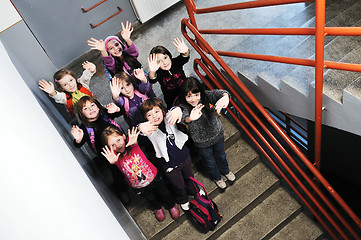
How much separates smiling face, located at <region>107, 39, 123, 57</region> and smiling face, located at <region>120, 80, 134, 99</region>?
16.2 inches

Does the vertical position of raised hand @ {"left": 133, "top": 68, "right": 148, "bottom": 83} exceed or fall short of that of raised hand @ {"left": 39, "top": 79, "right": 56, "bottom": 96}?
it falls short

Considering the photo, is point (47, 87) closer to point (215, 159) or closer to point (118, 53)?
point (118, 53)

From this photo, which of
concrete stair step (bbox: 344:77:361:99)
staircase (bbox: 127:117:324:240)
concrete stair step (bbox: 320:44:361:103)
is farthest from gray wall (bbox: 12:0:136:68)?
concrete stair step (bbox: 344:77:361:99)

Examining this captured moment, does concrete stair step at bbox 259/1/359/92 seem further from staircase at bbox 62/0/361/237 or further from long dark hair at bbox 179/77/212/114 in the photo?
long dark hair at bbox 179/77/212/114

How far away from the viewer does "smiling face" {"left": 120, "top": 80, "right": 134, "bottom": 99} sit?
3.03 meters

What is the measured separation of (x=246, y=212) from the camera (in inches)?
138

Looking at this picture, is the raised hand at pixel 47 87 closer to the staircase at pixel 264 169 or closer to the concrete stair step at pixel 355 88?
the staircase at pixel 264 169

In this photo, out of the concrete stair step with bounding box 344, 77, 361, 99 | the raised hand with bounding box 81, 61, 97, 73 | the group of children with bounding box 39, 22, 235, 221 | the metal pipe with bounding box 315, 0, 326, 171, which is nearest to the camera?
the metal pipe with bounding box 315, 0, 326, 171

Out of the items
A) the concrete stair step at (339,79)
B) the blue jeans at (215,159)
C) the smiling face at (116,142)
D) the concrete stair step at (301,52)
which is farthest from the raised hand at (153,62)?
the concrete stair step at (339,79)

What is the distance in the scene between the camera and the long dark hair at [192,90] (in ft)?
9.34

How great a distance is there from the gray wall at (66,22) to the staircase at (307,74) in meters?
1.87

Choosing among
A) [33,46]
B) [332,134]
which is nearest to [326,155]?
[332,134]

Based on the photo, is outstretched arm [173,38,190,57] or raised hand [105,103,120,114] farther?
outstretched arm [173,38,190,57]

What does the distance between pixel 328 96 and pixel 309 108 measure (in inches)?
10.4
